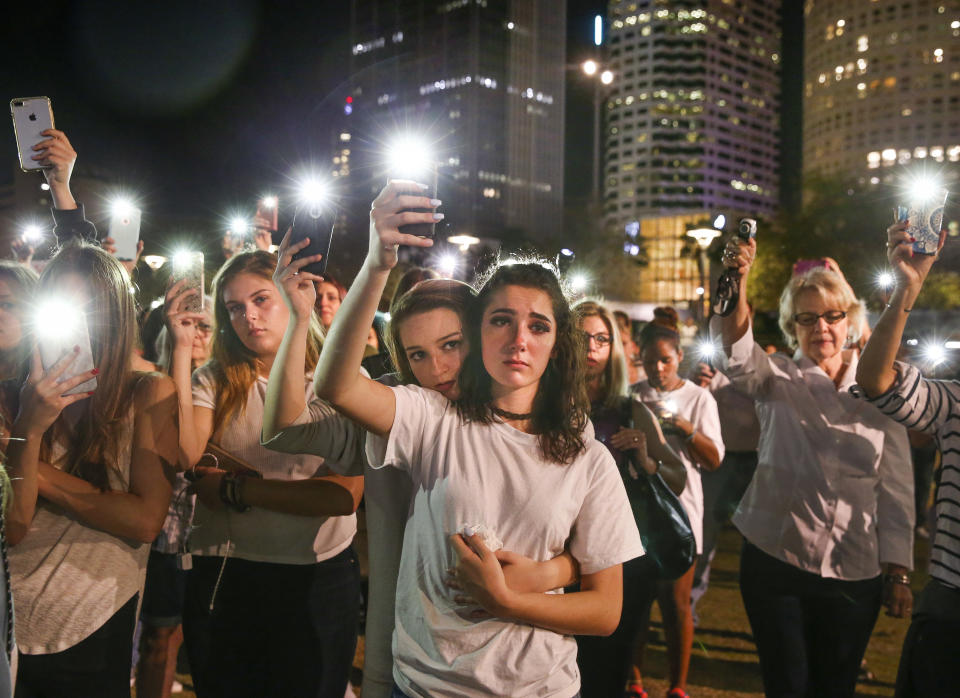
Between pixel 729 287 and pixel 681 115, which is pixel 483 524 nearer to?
pixel 729 287

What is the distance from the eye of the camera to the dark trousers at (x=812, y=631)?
Result: 3.19 m

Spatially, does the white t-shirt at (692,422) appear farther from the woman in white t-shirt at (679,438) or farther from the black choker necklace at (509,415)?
the black choker necklace at (509,415)

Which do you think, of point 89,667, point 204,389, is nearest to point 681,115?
point 204,389

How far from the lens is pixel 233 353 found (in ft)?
9.79

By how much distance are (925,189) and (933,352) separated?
42.5 inches

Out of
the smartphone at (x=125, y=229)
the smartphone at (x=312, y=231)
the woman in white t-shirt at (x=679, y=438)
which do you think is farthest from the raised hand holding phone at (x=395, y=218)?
the woman in white t-shirt at (x=679, y=438)

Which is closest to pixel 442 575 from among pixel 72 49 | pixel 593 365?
pixel 593 365

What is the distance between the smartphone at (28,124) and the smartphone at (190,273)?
966 millimetres

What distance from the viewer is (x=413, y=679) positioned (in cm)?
190

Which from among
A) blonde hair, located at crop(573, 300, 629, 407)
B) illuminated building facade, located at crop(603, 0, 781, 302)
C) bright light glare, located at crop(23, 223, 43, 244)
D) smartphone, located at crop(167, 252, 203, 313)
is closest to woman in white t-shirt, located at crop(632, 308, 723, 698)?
blonde hair, located at crop(573, 300, 629, 407)

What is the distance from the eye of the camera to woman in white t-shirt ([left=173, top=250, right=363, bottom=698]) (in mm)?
2633

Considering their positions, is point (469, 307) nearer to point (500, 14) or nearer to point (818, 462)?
point (818, 462)

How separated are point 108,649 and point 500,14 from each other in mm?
59096

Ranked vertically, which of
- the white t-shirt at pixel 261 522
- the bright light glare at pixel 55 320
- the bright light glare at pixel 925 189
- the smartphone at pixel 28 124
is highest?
the smartphone at pixel 28 124
